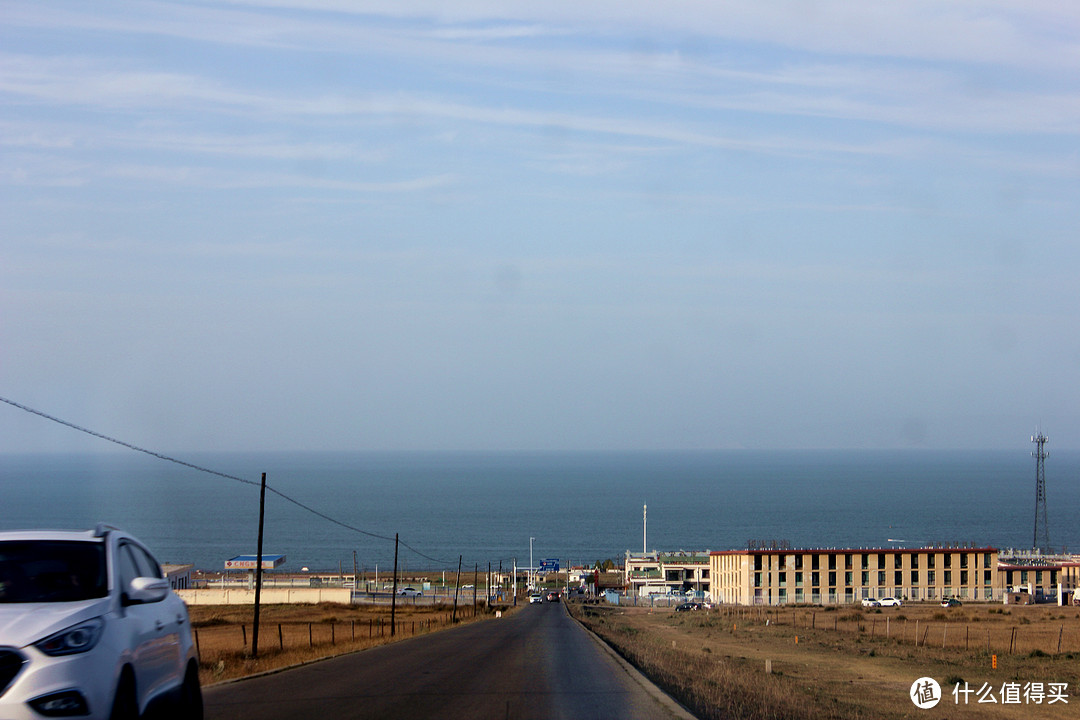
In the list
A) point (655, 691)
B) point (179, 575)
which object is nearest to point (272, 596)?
point (179, 575)

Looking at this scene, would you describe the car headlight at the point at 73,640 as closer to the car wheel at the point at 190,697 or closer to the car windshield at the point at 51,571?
the car windshield at the point at 51,571

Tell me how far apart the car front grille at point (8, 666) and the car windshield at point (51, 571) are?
932 millimetres

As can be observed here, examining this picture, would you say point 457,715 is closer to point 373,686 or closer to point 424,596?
point 373,686

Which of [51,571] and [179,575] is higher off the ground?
[51,571]

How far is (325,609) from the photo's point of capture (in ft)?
283

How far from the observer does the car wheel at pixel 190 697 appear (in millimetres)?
9516

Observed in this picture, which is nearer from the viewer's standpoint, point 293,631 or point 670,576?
point 293,631

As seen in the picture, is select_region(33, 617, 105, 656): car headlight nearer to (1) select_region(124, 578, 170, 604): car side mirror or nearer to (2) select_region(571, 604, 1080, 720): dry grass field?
(1) select_region(124, 578, 170, 604): car side mirror

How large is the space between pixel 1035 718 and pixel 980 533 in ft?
606

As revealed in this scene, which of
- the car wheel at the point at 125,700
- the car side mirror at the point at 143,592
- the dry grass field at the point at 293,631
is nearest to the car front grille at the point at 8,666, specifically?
the car wheel at the point at 125,700

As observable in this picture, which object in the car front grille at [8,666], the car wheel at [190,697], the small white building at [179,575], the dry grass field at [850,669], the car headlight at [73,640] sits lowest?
the small white building at [179,575]

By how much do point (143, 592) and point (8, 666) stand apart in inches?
49.7

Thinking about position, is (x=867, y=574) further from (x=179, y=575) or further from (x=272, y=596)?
(x=179, y=575)

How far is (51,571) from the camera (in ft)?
26.0
